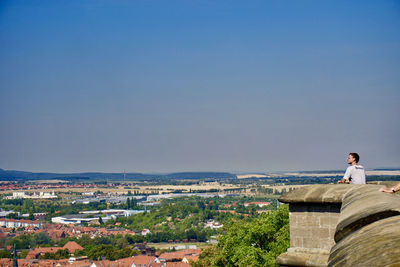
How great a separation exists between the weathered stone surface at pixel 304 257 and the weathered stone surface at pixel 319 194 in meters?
0.60

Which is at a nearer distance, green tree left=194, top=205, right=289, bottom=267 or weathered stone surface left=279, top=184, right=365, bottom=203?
weathered stone surface left=279, top=184, right=365, bottom=203

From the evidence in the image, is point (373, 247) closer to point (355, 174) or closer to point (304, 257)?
point (304, 257)

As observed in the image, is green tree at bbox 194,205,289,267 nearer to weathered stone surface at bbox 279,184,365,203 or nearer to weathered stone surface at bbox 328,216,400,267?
weathered stone surface at bbox 279,184,365,203

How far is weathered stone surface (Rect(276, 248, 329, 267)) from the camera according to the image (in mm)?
5920

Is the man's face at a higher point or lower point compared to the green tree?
higher

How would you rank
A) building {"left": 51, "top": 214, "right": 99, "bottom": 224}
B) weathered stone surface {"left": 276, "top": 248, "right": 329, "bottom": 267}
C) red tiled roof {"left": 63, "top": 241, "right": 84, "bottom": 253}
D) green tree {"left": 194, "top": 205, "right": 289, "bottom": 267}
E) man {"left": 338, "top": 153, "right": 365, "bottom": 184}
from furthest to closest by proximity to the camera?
building {"left": 51, "top": 214, "right": 99, "bottom": 224} → red tiled roof {"left": 63, "top": 241, "right": 84, "bottom": 253} → green tree {"left": 194, "top": 205, "right": 289, "bottom": 267} → man {"left": 338, "top": 153, "right": 365, "bottom": 184} → weathered stone surface {"left": 276, "top": 248, "right": 329, "bottom": 267}

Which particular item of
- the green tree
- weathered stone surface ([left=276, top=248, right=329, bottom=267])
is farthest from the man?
the green tree

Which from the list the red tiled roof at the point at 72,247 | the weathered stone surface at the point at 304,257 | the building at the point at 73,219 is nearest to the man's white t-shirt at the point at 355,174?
the weathered stone surface at the point at 304,257

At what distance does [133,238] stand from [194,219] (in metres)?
36.1

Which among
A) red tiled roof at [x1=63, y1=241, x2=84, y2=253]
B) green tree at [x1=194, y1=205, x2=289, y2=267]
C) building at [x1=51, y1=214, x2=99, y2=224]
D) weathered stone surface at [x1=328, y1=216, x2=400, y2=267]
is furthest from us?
building at [x1=51, y1=214, x2=99, y2=224]

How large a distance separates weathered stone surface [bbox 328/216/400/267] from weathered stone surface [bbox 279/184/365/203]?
3.48 m

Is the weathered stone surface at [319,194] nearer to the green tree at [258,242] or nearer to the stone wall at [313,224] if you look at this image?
the stone wall at [313,224]

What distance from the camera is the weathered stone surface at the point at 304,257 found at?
5920 mm

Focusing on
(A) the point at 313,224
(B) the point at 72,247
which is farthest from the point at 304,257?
(B) the point at 72,247
